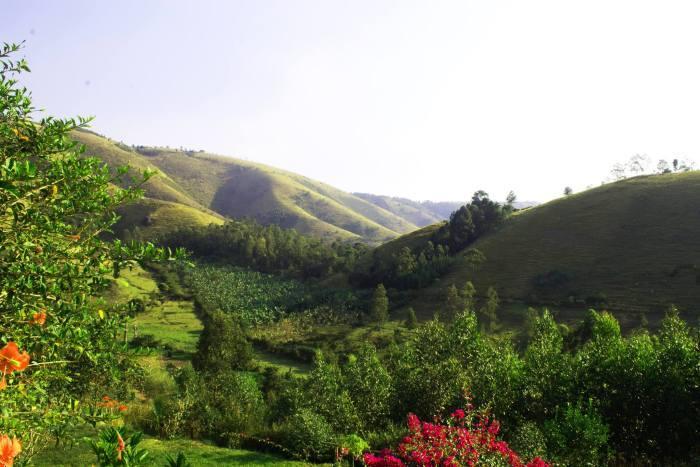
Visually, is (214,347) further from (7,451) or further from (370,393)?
(7,451)

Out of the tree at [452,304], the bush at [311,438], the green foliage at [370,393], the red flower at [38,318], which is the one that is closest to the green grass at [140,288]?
the tree at [452,304]

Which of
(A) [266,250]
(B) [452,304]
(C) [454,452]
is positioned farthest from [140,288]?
(C) [454,452]

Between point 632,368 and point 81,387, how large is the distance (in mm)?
21789

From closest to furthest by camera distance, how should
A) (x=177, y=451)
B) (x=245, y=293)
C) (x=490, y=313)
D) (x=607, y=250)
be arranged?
A: (x=177, y=451) → (x=490, y=313) → (x=607, y=250) → (x=245, y=293)

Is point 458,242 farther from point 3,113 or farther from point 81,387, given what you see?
point 3,113

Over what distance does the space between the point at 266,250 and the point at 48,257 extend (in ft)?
452

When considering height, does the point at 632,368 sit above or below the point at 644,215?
below

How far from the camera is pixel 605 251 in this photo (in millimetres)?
93375

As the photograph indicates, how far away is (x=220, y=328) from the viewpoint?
47.2 m

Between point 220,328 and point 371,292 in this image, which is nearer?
point 220,328

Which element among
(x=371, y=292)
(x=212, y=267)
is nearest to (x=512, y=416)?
(x=371, y=292)

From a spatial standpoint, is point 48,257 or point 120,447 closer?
point 120,447

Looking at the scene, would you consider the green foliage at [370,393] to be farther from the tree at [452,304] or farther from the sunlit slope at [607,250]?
the sunlit slope at [607,250]

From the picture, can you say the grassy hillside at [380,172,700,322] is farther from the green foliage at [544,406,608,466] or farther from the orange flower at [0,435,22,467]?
the orange flower at [0,435,22,467]
